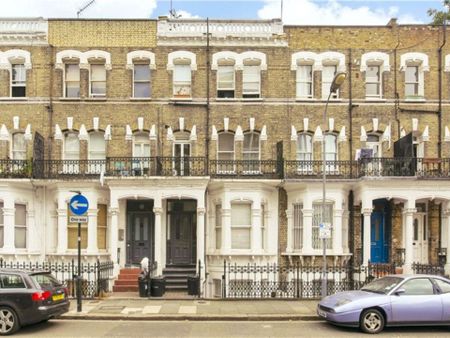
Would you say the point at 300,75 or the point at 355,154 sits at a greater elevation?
the point at 300,75

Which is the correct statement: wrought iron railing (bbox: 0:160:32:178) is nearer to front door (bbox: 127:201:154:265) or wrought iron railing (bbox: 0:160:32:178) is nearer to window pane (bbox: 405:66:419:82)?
front door (bbox: 127:201:154:265)

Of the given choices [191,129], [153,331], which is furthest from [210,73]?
[153,331]

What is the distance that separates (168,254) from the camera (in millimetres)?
23859

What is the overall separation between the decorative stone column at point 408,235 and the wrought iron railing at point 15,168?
16354 millimetres

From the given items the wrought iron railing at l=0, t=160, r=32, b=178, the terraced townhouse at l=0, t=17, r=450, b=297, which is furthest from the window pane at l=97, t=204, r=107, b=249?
the wrought iron railing at l=0, t=160, r=32, b=178

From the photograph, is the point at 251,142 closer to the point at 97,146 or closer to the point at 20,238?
the point at 97,146

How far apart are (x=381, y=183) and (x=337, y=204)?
2144 mm

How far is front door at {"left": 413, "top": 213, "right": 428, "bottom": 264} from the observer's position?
23.9m

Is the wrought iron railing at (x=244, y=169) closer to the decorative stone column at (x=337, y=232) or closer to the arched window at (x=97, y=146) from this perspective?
the decorative stone column at (x=337, y=232)

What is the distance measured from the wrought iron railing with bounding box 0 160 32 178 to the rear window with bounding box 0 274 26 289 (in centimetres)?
1005

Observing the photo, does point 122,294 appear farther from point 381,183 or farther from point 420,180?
point 420,180

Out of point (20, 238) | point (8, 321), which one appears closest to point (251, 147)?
point (20, 238)

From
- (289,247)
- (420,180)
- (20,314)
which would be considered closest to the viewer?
(20,314)

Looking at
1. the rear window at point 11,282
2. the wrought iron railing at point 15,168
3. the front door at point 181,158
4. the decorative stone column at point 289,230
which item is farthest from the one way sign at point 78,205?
the decorative stone column at point 289,230
